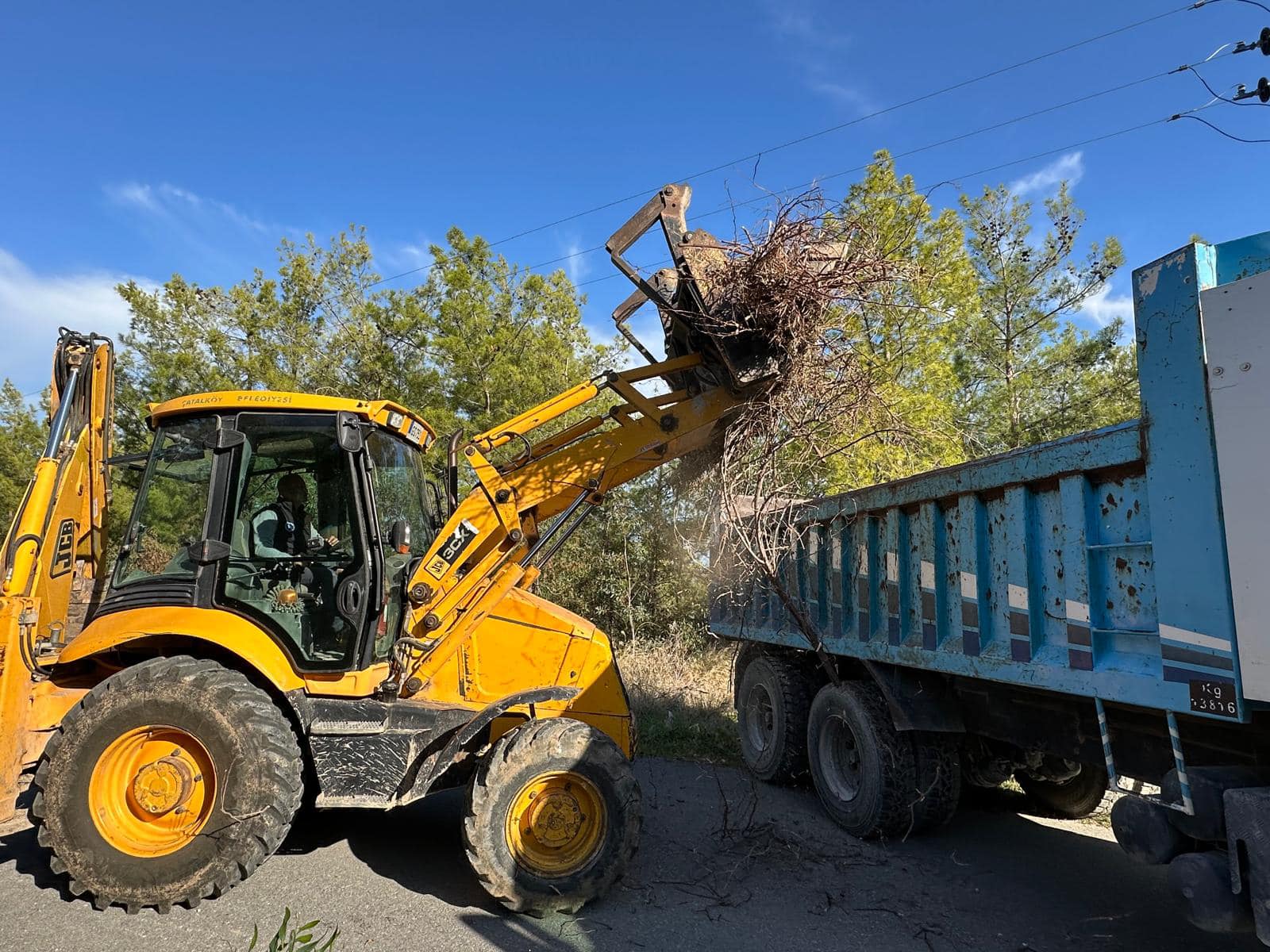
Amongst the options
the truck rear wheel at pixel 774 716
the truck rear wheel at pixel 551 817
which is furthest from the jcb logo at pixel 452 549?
the truck rear wheel at pixel 774 716

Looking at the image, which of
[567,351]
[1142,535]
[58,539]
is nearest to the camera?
[1142,535]

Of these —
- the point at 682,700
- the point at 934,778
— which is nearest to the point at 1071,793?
the point at 934,778

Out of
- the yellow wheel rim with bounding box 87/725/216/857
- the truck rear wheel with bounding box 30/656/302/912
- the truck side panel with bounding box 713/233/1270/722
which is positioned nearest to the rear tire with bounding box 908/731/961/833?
the truck side panel with bounding box 713/233/1270/722

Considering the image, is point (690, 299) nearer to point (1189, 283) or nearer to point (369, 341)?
point (1189, 283)

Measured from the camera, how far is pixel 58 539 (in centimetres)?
438

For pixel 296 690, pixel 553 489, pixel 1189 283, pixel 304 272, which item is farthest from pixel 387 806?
pixel 304 272

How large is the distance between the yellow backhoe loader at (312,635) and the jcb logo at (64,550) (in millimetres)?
16

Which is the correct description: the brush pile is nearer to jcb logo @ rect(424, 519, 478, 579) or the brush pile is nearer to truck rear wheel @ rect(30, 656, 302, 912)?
jcb logo @ rect(424, 519, 478, 579)

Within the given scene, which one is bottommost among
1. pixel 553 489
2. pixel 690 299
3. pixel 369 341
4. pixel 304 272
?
pixel 553 489

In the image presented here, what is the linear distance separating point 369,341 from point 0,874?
13.1 metres

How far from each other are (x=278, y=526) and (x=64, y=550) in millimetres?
1207

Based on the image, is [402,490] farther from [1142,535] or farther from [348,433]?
[1142,535]

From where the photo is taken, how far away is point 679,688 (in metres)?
9.80

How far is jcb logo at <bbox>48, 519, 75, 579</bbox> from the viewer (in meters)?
4.37
